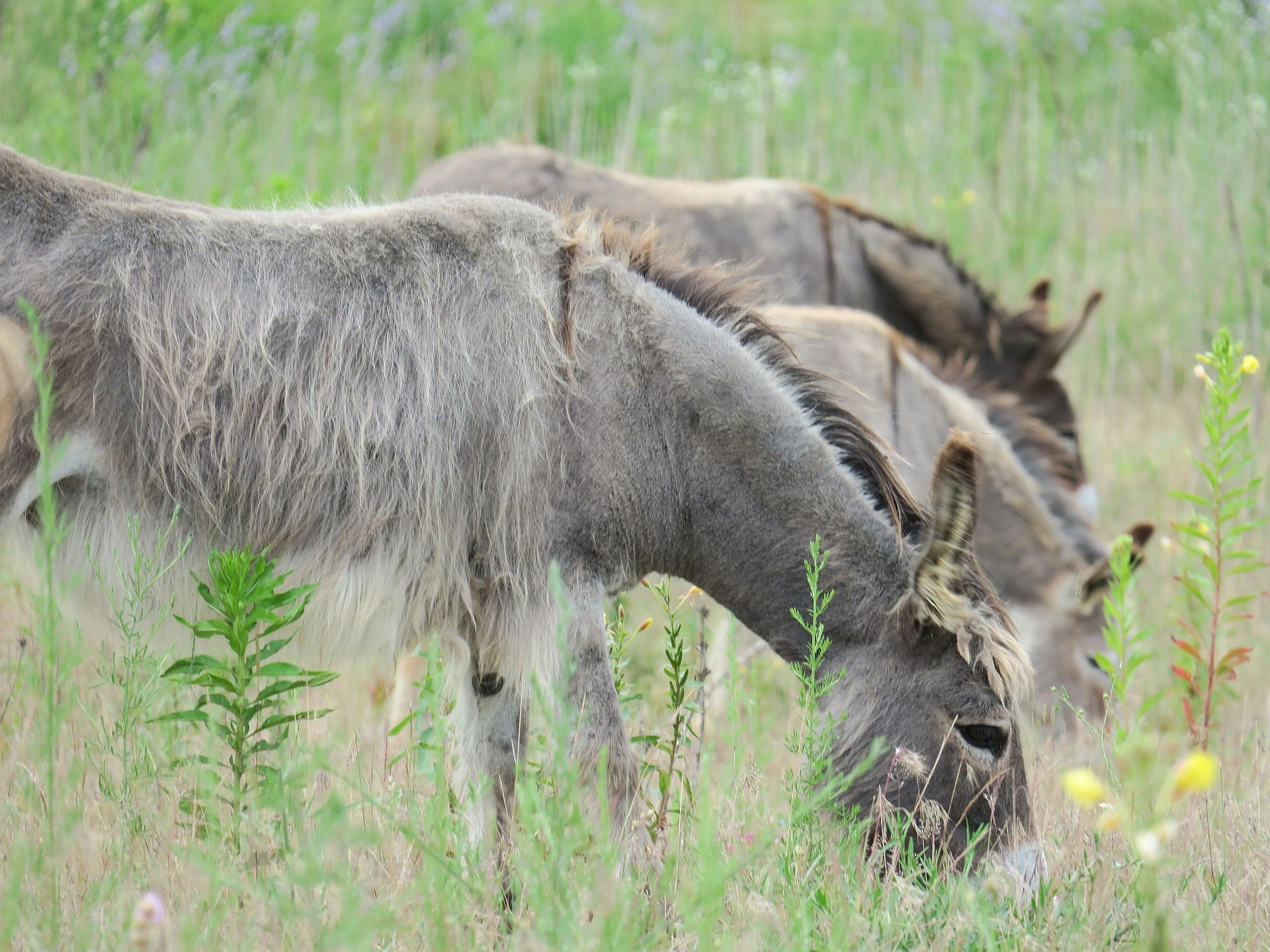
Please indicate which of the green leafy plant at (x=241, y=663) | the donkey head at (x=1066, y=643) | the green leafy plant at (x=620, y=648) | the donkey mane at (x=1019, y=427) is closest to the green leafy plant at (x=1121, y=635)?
the donkey head at (x=1066, y=643)

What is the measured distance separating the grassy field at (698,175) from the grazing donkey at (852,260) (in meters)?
0.58

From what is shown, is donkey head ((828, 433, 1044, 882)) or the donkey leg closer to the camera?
donkey head ((828, 433, 1044, 882))

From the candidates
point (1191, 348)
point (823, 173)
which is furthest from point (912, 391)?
point (823, 173)

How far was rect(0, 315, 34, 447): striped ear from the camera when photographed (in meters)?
2.38

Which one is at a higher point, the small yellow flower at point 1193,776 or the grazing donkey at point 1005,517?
the small yellow flower at point 1193,776

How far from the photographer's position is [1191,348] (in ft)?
24.7

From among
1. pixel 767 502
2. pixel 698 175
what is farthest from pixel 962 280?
pixel 767 502

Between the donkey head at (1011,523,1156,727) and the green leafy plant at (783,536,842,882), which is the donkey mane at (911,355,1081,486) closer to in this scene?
the donkey head at (1011,523,1156,727)

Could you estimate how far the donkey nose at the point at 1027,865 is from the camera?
2.71 meters

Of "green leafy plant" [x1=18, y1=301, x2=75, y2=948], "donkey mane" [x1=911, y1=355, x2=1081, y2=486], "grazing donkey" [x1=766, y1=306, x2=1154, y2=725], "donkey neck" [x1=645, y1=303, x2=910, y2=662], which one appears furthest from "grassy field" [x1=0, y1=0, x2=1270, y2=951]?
"donkey mane" [x1=911, y1=355, x2=1081, y2=486]

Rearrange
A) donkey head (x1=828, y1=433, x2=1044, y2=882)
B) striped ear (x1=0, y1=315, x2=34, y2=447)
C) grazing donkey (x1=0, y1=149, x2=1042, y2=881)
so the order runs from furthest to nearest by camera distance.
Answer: donkey head (x1=828, y1=433, x2=1044, y2=882) → grazing donkey (x1=0, y1=149, x2=1042, y2=881) → striped ear (x1=0, y1=315, x2=34, y2=447)

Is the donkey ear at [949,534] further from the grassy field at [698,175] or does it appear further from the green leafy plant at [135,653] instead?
the green leafy plant at [135,653]

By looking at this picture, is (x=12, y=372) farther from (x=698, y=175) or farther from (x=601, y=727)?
(x=698, y=175)

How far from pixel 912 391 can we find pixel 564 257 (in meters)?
2.16
